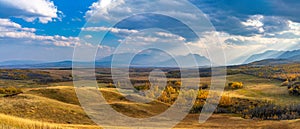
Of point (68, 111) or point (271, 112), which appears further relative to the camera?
point (271, 112)

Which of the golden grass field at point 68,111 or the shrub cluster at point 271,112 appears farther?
the shrub cluster at point 271,112

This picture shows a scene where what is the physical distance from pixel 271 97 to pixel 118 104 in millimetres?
24343

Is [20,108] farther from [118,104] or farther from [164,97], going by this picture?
[164,97]

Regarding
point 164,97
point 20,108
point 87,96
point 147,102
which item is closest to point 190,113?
point 147,102

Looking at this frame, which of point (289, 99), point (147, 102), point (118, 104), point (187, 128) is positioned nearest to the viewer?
point (187, 128)

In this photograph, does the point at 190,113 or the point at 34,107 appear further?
the point at 190,113

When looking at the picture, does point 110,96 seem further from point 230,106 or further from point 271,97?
point 271,97

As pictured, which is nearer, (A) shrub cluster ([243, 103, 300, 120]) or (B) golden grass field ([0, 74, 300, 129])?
(B) golden grass field ([0, 74, 300, 129])

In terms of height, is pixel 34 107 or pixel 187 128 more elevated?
pixel 34 107

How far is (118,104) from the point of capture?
31.6m

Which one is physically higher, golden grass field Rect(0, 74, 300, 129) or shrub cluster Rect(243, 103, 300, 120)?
golden grass field Rect(0, 74, 300, 129)

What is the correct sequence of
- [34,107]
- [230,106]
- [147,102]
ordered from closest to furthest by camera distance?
[34,107] → [147,102] → [230,106]

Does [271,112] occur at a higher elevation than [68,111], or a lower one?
lower

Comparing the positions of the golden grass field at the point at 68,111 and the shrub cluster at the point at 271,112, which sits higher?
the golden grass field at the point at 68,111
